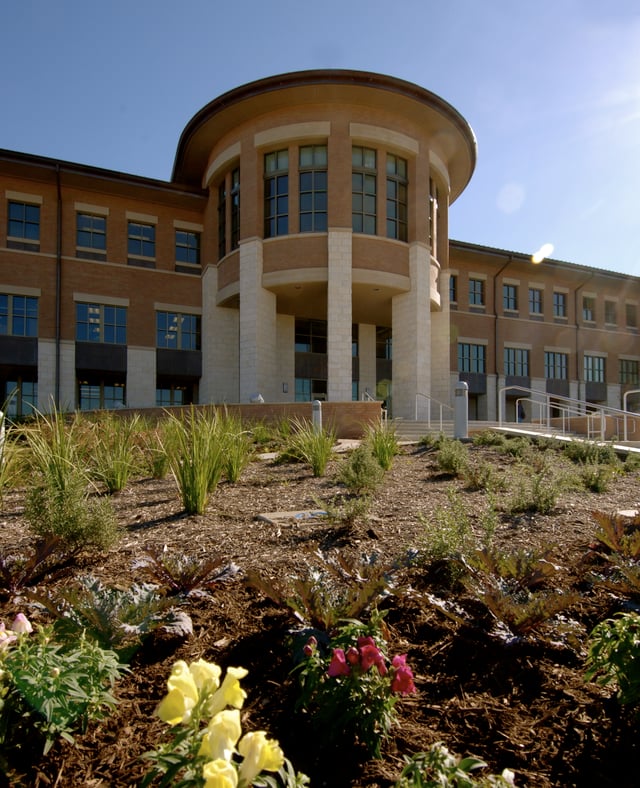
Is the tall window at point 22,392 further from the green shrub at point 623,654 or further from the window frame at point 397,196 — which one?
the green shrub at point 623,654

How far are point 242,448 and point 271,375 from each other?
40.7 ft

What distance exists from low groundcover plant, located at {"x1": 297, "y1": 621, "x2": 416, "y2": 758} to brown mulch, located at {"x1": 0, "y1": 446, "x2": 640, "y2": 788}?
9 cm

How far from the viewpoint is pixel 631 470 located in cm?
883

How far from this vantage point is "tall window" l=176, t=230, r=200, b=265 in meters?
23.5

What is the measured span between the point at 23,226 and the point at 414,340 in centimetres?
1644

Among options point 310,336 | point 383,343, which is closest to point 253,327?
point 310,336

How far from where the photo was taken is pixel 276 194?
62.7 feet

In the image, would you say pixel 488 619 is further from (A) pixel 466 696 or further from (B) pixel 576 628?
(A) pixel 466 696

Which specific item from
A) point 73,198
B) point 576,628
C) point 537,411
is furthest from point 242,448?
point 537,411

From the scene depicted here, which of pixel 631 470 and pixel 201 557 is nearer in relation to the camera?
pixel 201 557

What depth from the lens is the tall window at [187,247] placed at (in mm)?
23469

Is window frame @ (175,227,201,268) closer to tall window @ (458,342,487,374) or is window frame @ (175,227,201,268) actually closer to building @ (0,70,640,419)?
building @ (0,70,640,419)

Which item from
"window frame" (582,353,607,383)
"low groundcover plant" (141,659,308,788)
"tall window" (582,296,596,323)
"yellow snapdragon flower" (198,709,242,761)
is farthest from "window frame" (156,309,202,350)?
"tall window" (582,296,596,323)

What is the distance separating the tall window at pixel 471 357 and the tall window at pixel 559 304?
6219 mm
